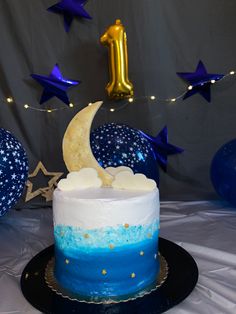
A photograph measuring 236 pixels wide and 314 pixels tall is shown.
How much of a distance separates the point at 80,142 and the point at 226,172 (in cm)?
84

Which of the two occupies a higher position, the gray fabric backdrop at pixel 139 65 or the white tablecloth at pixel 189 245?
the gray fabric backdrop at pixel 139 65

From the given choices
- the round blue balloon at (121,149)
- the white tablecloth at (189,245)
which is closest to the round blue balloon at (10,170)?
the white tablecloth at (189,245)

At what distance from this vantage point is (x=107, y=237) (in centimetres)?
88

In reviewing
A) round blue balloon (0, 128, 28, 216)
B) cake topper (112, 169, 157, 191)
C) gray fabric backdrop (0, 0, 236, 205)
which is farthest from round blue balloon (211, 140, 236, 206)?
round blue balloon (0, 128, 28, 216)

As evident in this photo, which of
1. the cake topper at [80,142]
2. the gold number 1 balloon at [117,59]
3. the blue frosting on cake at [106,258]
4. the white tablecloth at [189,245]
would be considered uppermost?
the gold number 1 balloon at [117,59]

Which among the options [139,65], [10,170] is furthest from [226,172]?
[10,170]

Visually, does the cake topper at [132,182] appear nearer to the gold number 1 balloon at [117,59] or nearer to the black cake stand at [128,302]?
the black cake stand at [128,302]

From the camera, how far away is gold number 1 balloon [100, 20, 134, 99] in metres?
1.61

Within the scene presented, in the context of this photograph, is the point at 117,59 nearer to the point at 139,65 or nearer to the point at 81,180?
the point at 139,65

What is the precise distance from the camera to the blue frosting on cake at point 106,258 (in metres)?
0.88

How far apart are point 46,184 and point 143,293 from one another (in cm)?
107

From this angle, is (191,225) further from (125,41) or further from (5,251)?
(125,41)

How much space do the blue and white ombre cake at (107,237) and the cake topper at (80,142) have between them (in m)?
0.07

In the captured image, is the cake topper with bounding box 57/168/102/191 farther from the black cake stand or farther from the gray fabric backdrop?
the gray fabric backdrop
